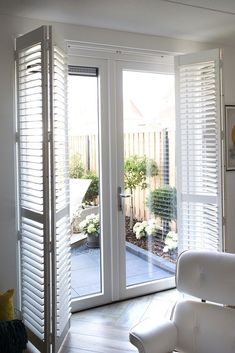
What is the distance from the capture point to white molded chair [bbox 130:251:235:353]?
6.67ft

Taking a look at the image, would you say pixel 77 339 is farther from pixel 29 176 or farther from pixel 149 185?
pixel 149 185

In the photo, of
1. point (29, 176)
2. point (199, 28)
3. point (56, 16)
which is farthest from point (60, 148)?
point (199, 28)

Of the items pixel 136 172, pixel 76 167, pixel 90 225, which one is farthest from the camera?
pixel 136 172

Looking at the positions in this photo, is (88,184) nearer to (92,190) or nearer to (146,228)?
(92,190)

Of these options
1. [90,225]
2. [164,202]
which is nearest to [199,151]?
[164,202]

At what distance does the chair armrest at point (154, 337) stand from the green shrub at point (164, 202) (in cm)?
181

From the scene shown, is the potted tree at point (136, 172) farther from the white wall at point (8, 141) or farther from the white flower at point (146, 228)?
the white wall at point (8, 141)

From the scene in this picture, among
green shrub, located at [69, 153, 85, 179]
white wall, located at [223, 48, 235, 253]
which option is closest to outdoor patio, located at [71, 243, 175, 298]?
green shrub, located at [69, 153, 85, 179]

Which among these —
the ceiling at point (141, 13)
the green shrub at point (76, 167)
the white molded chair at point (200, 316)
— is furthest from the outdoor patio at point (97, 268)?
the ceiling at point (141, 13)

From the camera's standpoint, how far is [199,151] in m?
3.64

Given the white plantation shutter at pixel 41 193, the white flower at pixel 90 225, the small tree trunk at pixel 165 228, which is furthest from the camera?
the small tree trunk at pixel 165 228

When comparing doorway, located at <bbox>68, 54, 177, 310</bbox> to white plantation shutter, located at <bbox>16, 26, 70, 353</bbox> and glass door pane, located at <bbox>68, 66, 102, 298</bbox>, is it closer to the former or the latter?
glass door pane, located at <bbox>68, 66, 102, 298</bbox>

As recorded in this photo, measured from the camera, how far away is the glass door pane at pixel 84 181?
3471 mm

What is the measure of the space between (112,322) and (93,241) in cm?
73
